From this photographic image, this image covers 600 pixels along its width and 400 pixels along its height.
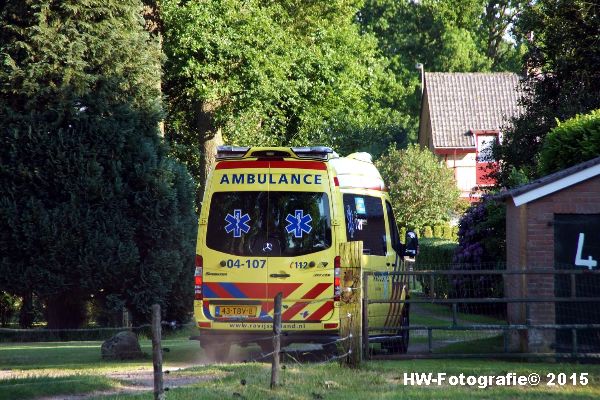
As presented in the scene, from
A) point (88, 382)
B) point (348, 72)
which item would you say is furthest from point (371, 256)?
point (348, 72)

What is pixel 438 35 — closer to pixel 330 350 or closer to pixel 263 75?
pixel 263 75

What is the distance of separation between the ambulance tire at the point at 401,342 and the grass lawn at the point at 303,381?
144cm

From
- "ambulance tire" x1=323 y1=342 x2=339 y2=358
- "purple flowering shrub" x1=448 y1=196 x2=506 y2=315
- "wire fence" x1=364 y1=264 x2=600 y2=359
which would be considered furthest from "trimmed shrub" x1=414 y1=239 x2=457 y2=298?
"ambulance tire" x1=323 y1=342 x2=339 y2=358

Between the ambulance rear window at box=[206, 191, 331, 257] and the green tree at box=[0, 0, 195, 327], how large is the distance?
31.9ft

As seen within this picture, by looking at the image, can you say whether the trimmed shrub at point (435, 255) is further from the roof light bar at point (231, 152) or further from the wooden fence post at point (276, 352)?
the wooden fence post at point (276, 352)

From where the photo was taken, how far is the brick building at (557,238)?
53.3 ft

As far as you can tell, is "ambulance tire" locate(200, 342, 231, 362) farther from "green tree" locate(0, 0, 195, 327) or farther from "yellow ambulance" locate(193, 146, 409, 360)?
"green tree" locate(0, 0, 195, 327)

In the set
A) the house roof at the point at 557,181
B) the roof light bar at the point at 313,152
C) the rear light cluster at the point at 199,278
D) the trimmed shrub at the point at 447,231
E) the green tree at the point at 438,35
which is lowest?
the rear light cluster at the point at 199,278

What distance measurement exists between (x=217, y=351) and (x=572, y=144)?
7.53 m

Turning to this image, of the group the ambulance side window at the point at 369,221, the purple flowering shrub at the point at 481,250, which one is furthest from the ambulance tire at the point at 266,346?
the purple flowering shrub at the point at 481,250

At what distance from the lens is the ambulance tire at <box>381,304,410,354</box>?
56.4 feet

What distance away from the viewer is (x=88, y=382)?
13.0 m

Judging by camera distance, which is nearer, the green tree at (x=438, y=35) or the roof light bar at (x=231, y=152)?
the roof light bar at (x=231, y=152)

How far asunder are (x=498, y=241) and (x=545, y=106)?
17.2 feet
